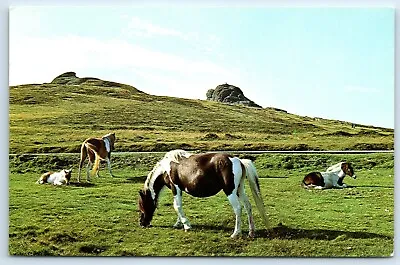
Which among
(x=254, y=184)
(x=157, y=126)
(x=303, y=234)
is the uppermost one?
(x=157, y=126)

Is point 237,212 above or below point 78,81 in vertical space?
below

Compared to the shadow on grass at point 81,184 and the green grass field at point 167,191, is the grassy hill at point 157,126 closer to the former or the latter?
the green grass field at point 167,191

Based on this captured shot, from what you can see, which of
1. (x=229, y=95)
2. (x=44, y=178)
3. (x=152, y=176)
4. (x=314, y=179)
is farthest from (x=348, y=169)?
→ (x=44, y=178)

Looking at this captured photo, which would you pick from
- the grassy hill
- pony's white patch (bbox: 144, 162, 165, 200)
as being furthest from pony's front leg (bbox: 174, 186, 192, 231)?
the grassy hill

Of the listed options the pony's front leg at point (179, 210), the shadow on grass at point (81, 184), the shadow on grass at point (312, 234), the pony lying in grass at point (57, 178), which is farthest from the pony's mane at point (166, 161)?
the shadow on grass at point (312, 234)

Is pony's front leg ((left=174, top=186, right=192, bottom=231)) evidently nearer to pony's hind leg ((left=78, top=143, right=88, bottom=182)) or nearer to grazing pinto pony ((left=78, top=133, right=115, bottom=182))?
grazing pinto pony ((left=78, top=133, right=115, bottom=182))

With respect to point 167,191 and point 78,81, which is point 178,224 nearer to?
point 167,191

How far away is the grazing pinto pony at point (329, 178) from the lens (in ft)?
12.4

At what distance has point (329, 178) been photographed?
379 cm

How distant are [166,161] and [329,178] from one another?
72cm

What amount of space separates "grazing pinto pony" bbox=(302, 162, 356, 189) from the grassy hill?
99mm

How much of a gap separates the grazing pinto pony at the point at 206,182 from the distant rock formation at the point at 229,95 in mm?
245

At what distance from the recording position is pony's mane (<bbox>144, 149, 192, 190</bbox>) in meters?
3.82

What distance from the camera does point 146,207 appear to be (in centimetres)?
380
